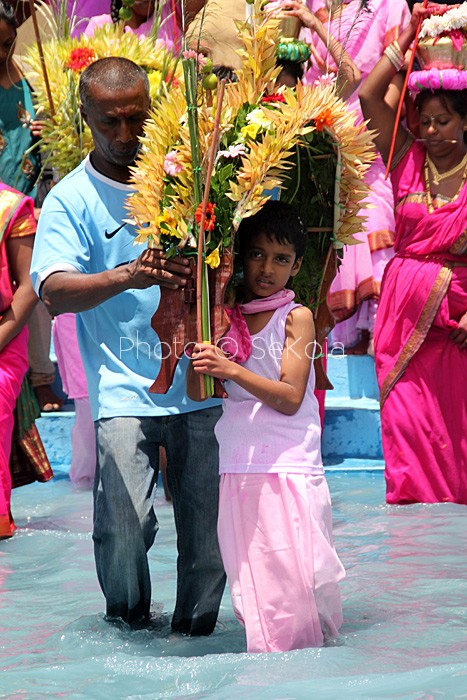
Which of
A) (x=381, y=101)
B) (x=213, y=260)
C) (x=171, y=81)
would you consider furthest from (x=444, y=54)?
(x=213, y=260)

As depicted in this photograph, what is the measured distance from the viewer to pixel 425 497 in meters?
7.52

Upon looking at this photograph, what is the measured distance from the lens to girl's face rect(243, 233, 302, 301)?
469cm

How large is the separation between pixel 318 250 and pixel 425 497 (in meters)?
2.71

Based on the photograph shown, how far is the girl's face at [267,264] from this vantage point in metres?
4.69

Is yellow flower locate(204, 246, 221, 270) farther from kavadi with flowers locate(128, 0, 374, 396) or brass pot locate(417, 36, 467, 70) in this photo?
brass pot locate(417, 36, 467, 70)

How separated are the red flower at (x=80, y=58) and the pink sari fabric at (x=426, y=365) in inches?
74.4

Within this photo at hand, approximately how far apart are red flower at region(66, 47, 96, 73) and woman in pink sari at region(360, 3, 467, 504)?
1853 millimetres

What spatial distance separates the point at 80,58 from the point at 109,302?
2.40 meters

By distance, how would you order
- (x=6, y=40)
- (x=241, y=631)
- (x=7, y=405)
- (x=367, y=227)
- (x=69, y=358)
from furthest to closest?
1. (x=367, y=227)
2. (x=69, y=358)
3. (x=6, y=40)
4. (x=7, y=405)
5. (x=241, y=631)

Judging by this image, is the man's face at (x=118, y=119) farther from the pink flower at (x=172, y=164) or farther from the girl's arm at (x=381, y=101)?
the girl's arm at (x=381, y=101)

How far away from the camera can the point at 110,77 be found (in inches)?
194

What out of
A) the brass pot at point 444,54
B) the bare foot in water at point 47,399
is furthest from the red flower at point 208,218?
the bare foot in water at point 47,399

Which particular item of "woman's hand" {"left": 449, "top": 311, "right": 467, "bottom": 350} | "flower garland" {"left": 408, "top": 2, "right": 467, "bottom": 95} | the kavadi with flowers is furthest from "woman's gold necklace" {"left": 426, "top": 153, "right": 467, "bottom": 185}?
the kavadi with flowers

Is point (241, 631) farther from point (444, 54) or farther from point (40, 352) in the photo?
point (40, 352)
